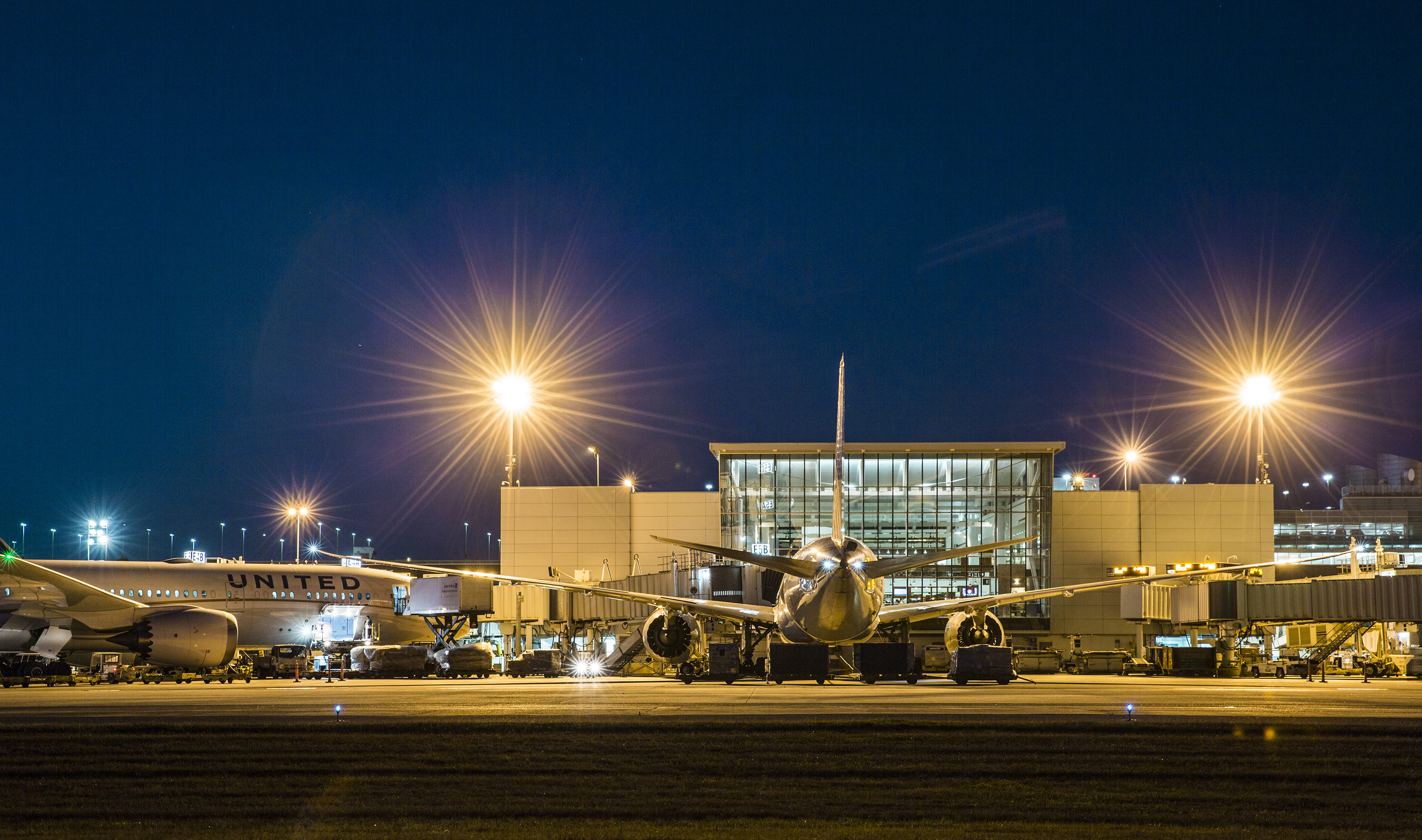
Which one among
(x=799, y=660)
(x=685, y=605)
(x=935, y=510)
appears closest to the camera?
(x=799, y=660)

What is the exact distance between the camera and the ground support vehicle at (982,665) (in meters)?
39.2

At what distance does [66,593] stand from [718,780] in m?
44.8

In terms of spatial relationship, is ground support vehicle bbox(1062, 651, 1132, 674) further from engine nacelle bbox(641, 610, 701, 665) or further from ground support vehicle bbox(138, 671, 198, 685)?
ground support vehicle bbox(138, 671, 198, 685)

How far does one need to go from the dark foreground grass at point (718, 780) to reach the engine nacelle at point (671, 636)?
1038 inches

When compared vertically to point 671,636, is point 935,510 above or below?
above

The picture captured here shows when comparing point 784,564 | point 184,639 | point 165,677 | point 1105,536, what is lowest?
point 165,677

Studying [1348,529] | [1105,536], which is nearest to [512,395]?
[1105,536]

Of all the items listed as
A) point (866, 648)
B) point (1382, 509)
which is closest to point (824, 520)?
point (866, 648)

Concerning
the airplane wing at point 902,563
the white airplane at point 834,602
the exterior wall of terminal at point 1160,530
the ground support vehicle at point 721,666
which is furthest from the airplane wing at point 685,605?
the exterior wall of terminal at point 1160,530

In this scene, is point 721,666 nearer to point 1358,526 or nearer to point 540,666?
point 540,666

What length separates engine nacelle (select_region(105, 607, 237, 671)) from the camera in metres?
43.9

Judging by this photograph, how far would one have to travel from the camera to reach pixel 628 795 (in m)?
12.8

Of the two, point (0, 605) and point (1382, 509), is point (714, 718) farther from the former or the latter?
point (1382, 509)

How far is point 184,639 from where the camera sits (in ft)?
144
